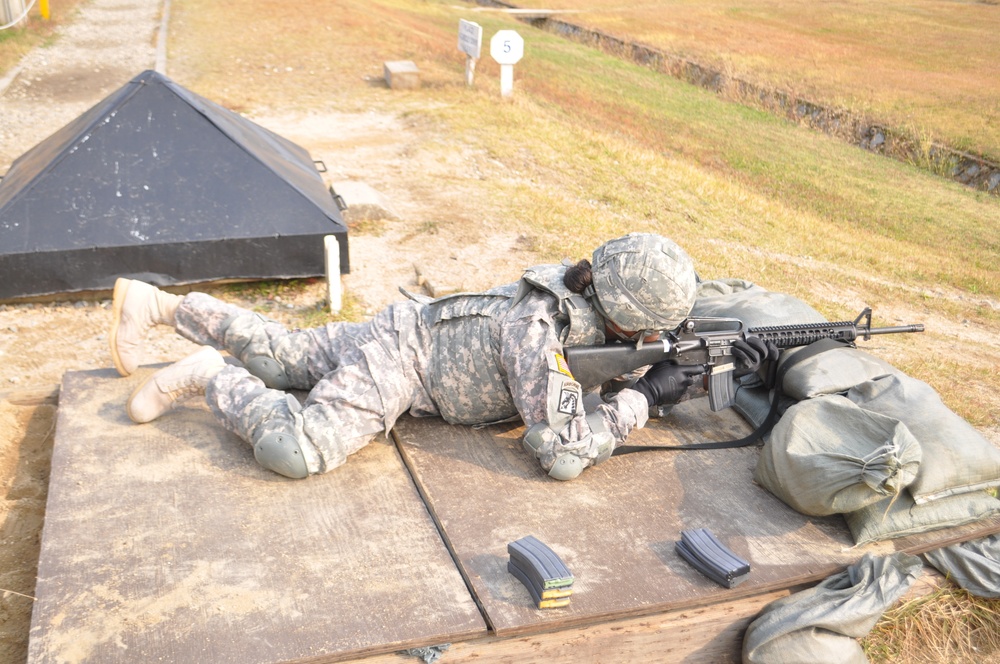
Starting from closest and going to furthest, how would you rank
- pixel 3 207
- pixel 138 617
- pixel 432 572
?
pixel 138 617, pixel 432 572, pixel 3 207

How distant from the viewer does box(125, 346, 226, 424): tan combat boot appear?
452 centimetres

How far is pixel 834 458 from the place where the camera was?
411 cm

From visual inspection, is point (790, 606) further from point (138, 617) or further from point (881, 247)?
point (881, 247)

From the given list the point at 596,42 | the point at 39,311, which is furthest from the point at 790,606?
the point at 596,42

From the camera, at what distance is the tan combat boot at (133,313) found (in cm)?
476

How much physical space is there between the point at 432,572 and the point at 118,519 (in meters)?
1.36

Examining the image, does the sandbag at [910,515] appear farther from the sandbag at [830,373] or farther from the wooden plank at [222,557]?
the wooden plank at [222,557]

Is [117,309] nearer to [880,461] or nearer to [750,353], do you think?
[750,353]

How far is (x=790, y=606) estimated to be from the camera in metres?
3.84

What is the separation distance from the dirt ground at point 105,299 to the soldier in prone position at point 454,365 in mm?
773

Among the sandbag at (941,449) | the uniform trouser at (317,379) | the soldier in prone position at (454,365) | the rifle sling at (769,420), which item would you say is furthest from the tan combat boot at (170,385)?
the sandbag at (941,449)

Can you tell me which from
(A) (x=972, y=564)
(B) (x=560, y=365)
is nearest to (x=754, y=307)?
(B) (x=560, y=365)

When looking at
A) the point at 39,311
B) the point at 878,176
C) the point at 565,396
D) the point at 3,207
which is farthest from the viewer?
the point at 878,176

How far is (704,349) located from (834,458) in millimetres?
937
